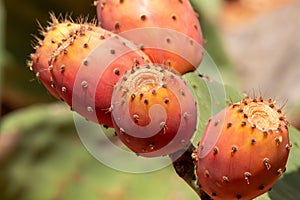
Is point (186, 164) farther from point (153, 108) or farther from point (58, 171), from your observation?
point (58, 171)

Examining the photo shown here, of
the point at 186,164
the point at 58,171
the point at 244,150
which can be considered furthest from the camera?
the point at 58,171

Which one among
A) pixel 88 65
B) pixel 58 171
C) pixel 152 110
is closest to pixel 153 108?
pixel 152 110

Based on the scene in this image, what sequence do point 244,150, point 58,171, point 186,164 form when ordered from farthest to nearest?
point 58,171
point 186,164
point 244,150

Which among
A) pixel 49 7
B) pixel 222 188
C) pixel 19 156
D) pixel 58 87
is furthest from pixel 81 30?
pixel 49 7

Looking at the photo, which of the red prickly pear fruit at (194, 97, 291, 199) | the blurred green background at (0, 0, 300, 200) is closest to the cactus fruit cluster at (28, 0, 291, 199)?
the red prickly pear fruit at (194, 97, 291, 199)

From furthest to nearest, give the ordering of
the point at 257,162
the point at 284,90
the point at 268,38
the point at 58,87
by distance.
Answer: the point at 268,38 < the point at 284,90 < the point at 58,87 < the point at 257,162

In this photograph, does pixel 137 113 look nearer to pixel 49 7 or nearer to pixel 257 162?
pixel 257 162

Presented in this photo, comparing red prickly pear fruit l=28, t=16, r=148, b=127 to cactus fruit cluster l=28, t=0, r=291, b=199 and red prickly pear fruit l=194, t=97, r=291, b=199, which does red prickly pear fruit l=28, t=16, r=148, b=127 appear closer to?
cactus fruit cluster l=28, t=0, r=291, b=199
